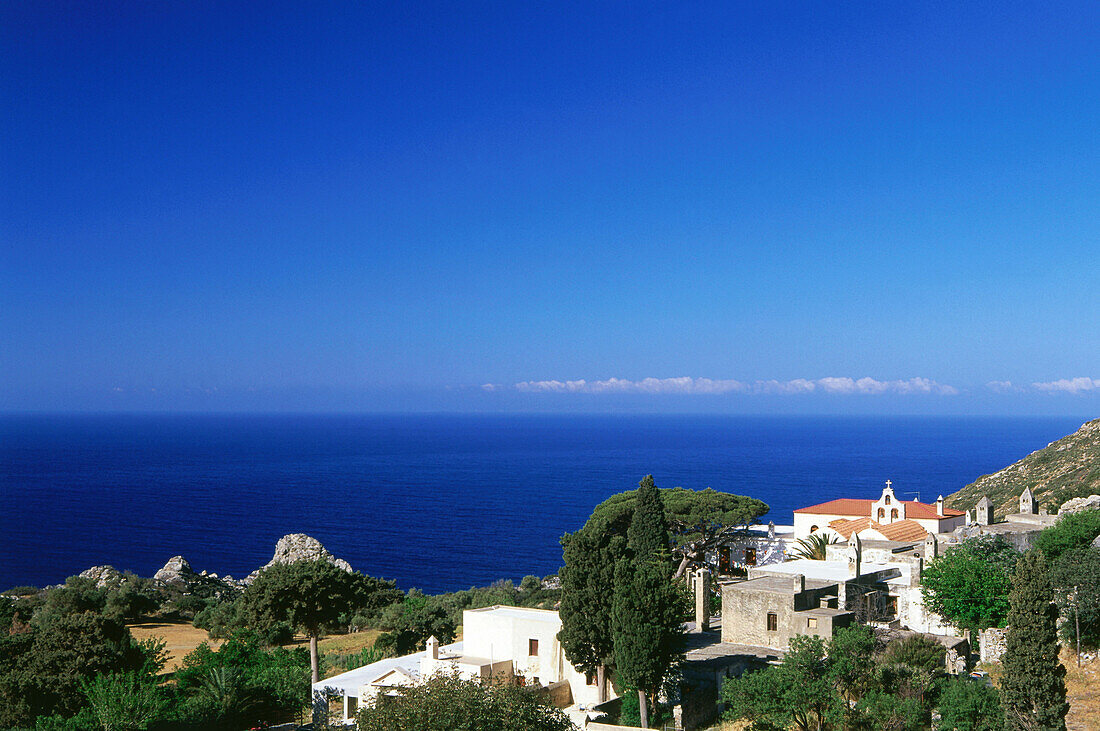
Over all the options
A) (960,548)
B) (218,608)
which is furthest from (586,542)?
(218,608)

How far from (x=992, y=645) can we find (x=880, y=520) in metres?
18.1

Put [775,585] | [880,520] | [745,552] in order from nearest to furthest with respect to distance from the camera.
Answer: [775,585] → [880,520] → [745,552]

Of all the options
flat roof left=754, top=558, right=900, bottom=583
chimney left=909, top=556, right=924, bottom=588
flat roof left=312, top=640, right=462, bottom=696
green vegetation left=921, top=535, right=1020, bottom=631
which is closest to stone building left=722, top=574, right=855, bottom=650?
flat roof left=754, top=558, right=900, bottom=583

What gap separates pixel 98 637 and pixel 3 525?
8483 centimetres

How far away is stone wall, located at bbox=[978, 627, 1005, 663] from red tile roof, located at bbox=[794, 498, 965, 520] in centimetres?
1796

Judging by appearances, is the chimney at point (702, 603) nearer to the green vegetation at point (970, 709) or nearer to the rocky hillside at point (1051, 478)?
the green vegetation at point (970, 709)

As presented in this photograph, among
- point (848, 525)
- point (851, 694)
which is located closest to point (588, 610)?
point (851, 694)

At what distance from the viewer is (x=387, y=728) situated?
52.1ft

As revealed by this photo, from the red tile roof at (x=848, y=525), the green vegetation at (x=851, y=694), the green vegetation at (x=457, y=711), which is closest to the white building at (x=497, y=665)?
the green vegetation at (x=851, y=694)

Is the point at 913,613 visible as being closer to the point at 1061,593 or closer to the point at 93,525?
the point at 1061,593

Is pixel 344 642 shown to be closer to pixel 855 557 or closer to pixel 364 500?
pixel 855 557

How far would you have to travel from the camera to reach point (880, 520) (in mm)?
46344

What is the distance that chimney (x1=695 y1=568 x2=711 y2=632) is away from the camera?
32.9 meters

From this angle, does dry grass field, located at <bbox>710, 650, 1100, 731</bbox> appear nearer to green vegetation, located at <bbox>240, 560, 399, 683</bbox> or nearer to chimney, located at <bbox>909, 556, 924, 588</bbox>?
chimney, located at <bbox>909, 556, 924, 588</bbox>
